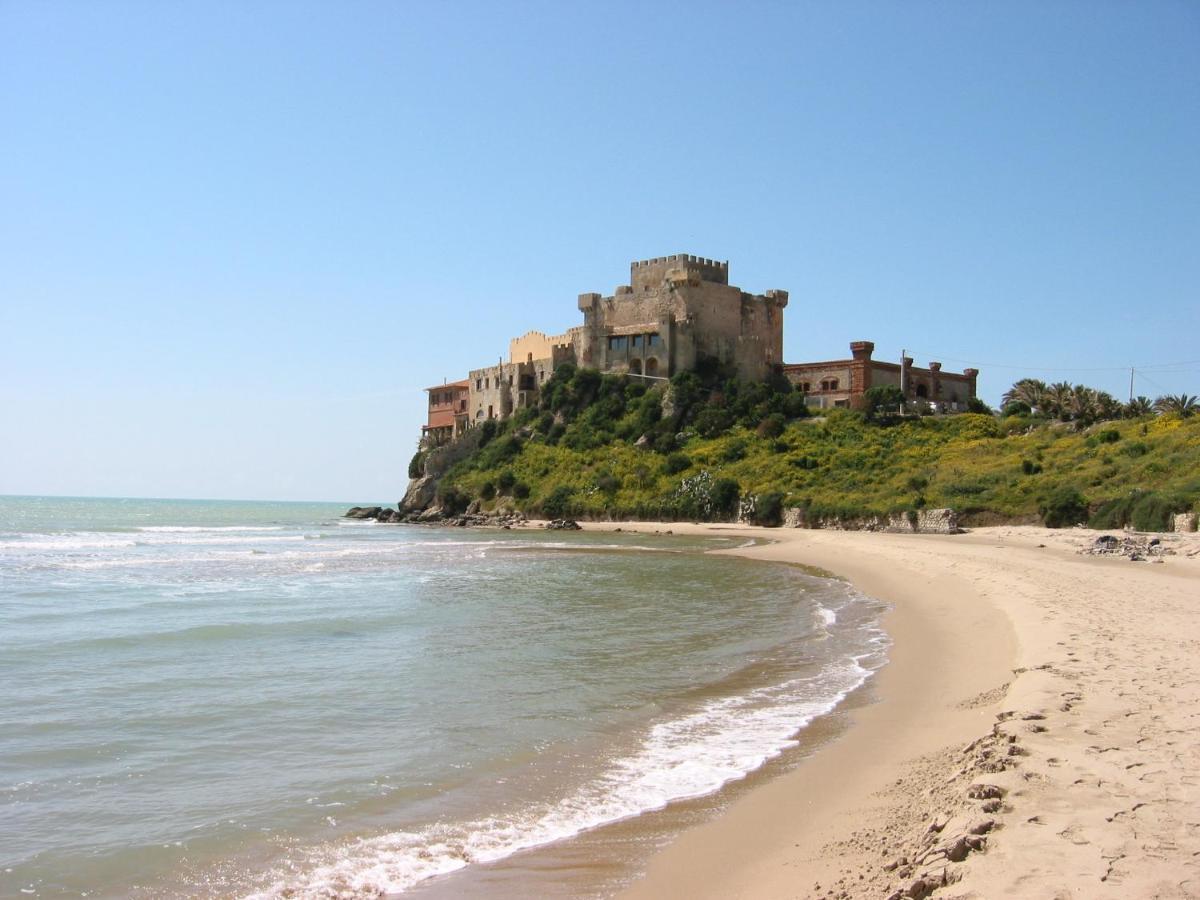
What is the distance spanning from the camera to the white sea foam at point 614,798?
222 inches

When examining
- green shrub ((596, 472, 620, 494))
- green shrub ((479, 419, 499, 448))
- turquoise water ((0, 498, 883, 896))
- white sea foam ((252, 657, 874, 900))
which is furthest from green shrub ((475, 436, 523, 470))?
white sea foam ((252, 657, 874, 900))

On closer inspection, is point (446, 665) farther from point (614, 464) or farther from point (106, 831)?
point (614, 464)

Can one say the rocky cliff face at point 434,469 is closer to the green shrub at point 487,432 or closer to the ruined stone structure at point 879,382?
the green shrub at point 487,432

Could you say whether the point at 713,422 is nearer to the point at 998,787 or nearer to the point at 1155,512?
the point at 1155,512

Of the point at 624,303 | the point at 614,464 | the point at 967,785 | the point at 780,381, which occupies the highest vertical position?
the point at 624,303

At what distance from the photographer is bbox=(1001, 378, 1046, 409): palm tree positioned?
55312 mm

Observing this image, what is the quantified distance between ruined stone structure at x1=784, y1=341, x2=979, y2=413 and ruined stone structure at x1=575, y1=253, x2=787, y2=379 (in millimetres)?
7435

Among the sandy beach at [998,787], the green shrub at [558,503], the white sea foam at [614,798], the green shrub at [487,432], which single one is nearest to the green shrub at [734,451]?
the green shrub at [558,503]

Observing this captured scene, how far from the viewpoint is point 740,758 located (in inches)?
304

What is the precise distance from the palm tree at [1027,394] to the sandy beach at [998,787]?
4642 centimetres

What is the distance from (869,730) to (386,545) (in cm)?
3514

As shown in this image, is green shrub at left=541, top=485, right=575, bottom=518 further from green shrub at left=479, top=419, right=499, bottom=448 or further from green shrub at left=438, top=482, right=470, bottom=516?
green shrub at left=479, top=419, right=499, bottom=448

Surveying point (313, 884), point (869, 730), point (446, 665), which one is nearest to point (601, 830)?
point (313, 884)

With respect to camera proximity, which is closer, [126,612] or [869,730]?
[869,730]
